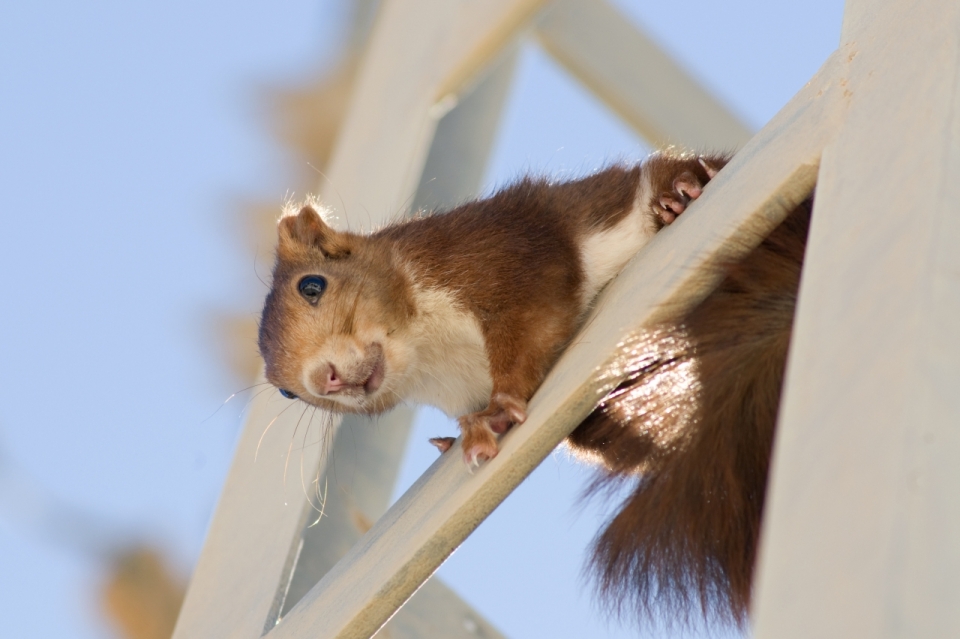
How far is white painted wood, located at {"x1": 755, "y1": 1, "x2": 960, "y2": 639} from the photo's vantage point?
3.73 feet

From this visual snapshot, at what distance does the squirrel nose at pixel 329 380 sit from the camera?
323 centimetres

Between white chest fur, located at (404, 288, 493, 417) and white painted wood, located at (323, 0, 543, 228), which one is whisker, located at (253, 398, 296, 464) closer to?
white chest fur, located at (404, 288, 493, 417)

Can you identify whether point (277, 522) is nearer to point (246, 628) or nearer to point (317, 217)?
point (246, 628)

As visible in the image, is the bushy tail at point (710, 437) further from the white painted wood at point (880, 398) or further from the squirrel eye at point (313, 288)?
the squirrel eye at point (313, 288)

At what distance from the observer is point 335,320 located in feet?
11.1

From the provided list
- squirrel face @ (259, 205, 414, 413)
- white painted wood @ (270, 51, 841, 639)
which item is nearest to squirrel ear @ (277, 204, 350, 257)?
squirrel face @ (259, 205, 414, 413)

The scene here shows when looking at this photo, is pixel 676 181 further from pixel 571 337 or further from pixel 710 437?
pixel 710 437

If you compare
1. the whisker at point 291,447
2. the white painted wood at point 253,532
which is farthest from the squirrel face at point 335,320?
the white painted wood at point 253,532

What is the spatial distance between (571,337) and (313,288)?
103 centimetres

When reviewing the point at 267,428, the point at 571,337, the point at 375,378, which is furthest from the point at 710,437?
the point at 267,428

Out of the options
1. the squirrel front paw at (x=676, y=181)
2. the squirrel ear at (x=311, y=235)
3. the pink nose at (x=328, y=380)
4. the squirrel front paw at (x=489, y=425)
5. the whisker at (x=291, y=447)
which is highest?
the squirrel front paw at (x=676, y=181)

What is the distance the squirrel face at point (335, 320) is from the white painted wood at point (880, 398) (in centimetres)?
183

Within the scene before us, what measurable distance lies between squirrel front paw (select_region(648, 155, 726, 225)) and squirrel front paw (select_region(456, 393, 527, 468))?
62 cm

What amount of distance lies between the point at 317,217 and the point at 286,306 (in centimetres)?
38
